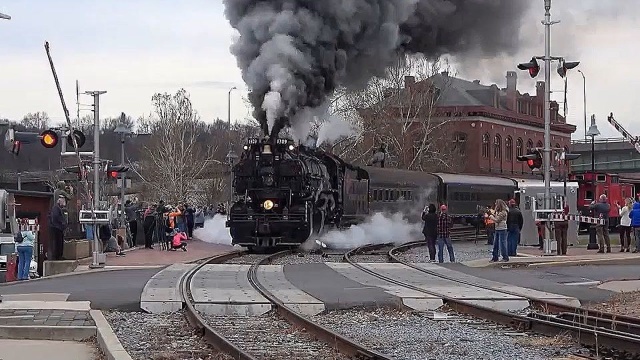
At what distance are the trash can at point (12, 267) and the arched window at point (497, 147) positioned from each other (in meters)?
60.0

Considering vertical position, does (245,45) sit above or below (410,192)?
above

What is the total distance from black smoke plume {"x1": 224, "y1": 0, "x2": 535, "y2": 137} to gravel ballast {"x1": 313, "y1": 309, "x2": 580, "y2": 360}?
14.0m

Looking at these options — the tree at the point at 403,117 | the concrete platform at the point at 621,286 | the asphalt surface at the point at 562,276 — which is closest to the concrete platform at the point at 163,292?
the asphalt surface at the point at 562,276

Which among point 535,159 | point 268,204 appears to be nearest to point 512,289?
point 535,159

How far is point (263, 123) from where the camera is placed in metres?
27.8

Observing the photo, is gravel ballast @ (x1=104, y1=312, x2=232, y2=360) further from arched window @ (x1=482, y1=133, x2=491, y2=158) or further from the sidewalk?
arched window @ (x1=482, y1=133, x2=491, y2=158)

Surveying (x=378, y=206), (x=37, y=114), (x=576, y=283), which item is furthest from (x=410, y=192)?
(x=37, y=114)

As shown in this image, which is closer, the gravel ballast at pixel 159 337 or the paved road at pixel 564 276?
the gravel ballast at pixel 159 337

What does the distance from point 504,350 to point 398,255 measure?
647 inches

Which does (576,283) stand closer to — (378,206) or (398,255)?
(398,255)

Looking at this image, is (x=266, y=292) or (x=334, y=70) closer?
(x=266, y=292)

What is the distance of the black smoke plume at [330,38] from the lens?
88.8 feet

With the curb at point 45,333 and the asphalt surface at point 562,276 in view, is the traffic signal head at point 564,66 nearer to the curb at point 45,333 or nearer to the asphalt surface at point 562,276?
the asphalt surface at point 562,276

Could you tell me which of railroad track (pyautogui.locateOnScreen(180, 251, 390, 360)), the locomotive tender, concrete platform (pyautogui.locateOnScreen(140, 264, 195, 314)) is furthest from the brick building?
railroad track (pyautogui.locateOnScreen(180, 251, 390, 360))
